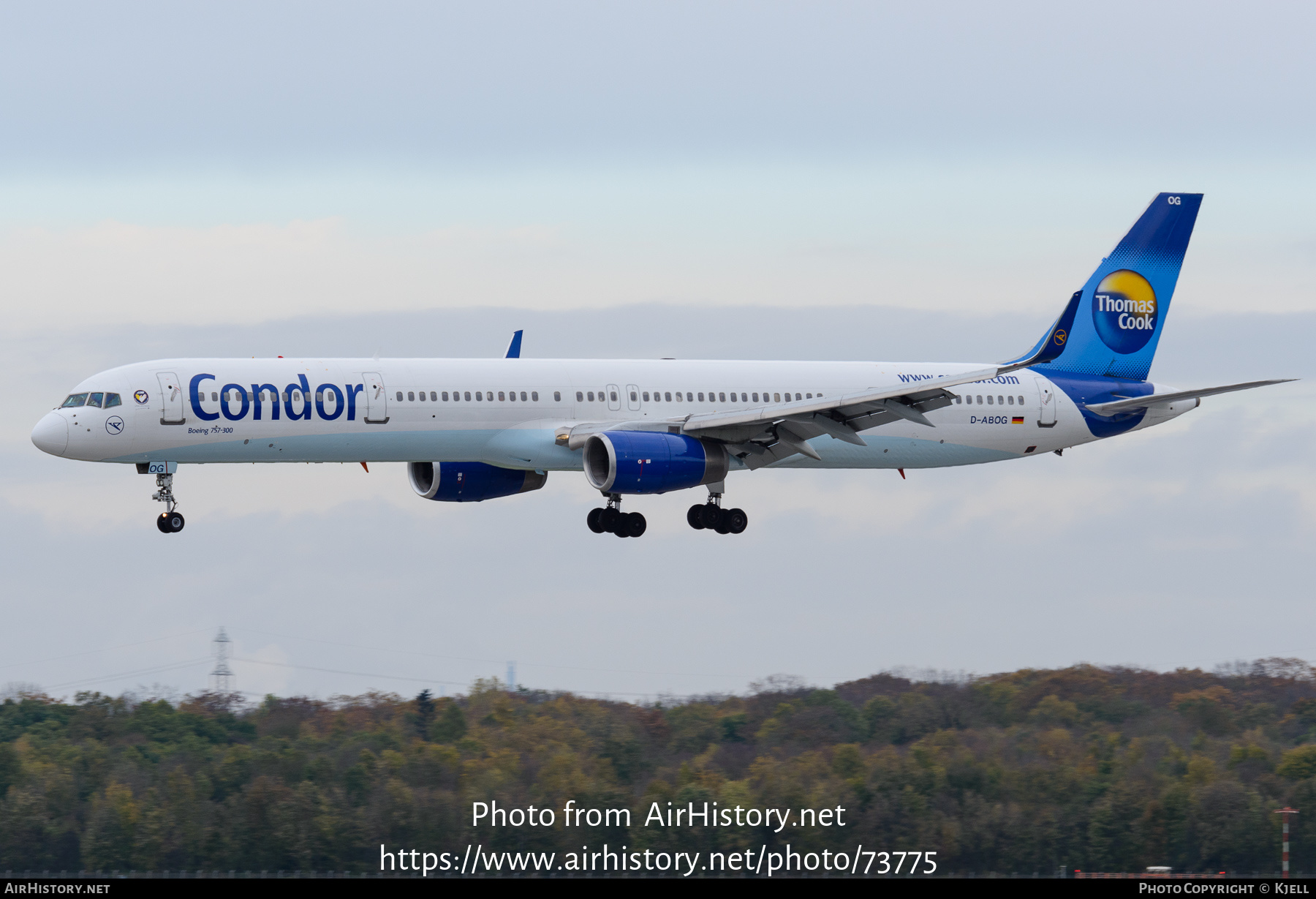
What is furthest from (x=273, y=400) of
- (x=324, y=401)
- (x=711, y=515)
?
(x=711, y=515)

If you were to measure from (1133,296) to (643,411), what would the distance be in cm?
2059

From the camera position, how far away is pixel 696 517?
184 feet

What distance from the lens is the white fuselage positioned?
4700cm

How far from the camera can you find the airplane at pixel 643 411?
1865 inches

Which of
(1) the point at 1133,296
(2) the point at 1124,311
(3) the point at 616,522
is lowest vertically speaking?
(3) the point at 616,522

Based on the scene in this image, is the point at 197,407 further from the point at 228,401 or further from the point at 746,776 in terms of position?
the point at 746,776

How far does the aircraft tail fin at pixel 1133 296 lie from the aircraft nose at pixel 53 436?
34.5 metres

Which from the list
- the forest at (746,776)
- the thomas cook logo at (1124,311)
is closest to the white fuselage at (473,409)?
the thomas cook logo at (1124,311)

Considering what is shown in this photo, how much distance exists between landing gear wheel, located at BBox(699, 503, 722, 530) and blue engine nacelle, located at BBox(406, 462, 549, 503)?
5.87m

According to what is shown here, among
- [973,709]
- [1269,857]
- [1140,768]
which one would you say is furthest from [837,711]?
[1269,857]

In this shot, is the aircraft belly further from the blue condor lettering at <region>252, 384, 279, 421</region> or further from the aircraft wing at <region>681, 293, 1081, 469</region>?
the aircraft wing at <region>681, 293, 1081, 469</region>

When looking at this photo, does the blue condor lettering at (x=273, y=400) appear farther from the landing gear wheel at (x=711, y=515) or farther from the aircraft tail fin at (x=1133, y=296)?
the aircraft tail fin at (x=1133, y=296)

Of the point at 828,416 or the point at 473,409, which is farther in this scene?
the point at 828,416
